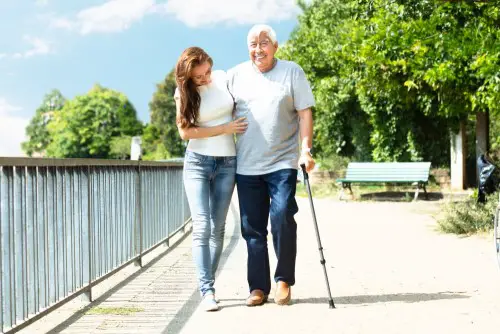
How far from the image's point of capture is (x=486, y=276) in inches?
281

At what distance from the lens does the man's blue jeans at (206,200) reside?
573 cm

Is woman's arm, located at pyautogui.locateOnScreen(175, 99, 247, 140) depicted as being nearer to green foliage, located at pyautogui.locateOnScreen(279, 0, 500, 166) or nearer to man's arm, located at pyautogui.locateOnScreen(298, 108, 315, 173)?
man's arm, located at pyautogui.locateOnScreen(298, 108, 315, 173)

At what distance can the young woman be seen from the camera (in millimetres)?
5652

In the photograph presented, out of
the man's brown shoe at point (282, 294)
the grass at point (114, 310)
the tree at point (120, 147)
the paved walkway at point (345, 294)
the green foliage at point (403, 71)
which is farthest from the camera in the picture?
the tree at point (120, 147)

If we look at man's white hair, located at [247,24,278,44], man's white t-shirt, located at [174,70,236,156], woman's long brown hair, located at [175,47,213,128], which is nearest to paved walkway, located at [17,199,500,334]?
man's white t-shirt, located at [174,70,236,156]

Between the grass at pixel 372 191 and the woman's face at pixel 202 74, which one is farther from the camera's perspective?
the grass at pixel 372 191

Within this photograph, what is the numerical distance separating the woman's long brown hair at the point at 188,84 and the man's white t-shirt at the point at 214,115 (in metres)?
0.06

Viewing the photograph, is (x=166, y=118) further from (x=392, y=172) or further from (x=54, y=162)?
(x=54, y=162)

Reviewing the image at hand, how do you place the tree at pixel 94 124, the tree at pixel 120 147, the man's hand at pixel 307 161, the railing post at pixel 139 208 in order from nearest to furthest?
the man's hand at pixel 307 161 < the railing post at pixel 139 208 < the tree at pixel 120 147 < the tree at pixel 94 124

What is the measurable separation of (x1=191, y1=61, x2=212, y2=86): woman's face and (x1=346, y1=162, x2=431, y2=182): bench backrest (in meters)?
15.6

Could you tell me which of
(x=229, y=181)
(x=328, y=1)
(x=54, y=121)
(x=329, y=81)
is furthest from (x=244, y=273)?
(x=54, y=121)

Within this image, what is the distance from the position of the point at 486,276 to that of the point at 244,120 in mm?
2845

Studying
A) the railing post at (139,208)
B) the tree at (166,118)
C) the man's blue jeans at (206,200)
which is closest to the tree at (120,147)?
the tree at (166,118)

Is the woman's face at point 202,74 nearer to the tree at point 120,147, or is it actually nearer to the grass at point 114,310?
the grass at point 114,310
